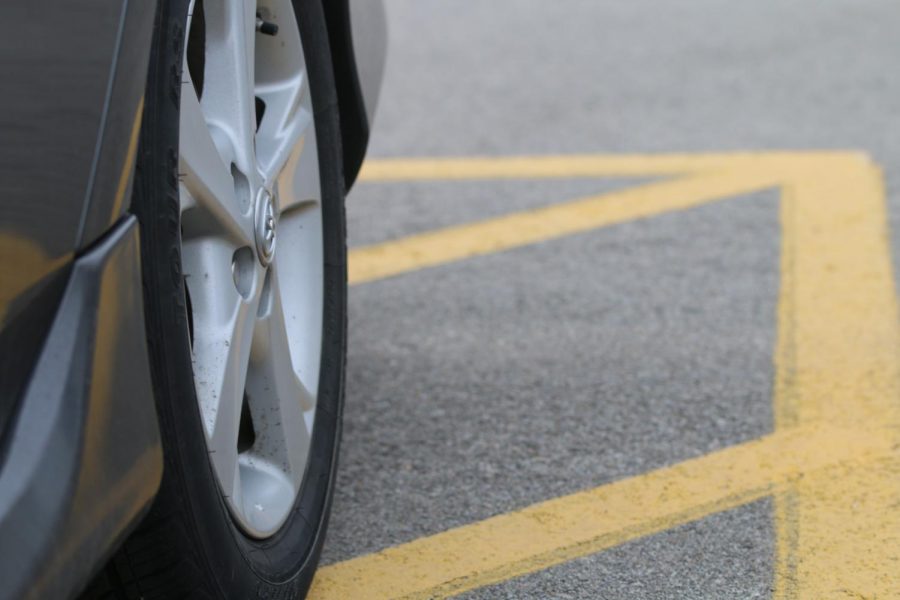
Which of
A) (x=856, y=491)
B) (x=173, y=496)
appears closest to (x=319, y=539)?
(x=173, y=496)

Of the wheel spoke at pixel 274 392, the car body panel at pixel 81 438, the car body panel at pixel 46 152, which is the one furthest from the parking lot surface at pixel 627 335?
the car body panel at pixel 46 152

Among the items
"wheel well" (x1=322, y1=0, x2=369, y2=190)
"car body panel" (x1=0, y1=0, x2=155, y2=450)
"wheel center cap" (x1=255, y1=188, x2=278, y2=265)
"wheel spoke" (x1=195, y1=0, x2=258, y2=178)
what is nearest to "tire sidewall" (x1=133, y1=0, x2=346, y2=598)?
"car body panel" (x1=0, y1=0, x2=155, y2=450)

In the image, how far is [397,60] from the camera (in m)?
7.23

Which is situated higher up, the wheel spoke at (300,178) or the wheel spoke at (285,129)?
the wheel spoke at (285,129)

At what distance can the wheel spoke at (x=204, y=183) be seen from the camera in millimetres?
1771

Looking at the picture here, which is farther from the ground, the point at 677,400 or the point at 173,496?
the point at 173,496

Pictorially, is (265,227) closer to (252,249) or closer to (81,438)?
(252,249)

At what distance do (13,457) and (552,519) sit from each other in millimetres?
1276

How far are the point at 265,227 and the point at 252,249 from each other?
5cm

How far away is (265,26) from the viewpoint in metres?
2.23

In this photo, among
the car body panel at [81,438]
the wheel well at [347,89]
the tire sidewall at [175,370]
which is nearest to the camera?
the car body panel at [81,438]

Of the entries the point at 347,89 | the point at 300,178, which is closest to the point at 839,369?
the point at 347,89

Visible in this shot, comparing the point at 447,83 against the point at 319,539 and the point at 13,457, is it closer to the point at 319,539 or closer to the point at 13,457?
the point at 319,539

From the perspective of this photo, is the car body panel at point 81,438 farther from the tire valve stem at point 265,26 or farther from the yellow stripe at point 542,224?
the yellow stripe at point 542,224
